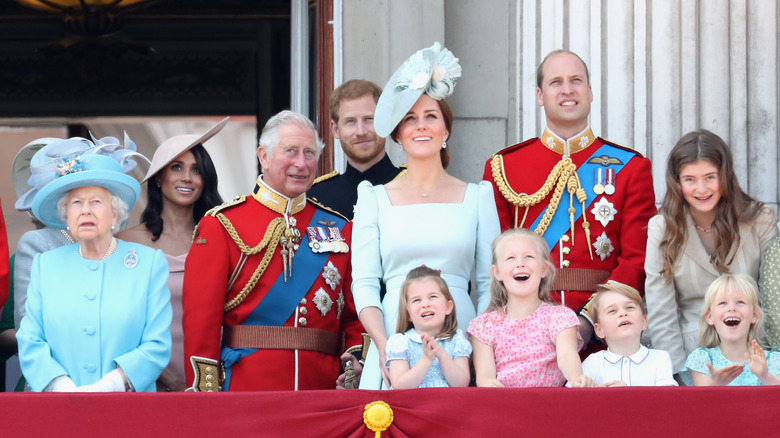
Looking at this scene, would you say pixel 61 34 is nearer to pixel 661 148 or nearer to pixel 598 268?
pixel 661 148

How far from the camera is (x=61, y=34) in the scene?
10.0m

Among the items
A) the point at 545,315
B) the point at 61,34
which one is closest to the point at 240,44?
the point at 61,34

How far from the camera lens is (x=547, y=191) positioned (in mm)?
4914

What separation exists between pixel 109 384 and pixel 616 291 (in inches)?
62.8

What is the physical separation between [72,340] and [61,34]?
6054 millimetres

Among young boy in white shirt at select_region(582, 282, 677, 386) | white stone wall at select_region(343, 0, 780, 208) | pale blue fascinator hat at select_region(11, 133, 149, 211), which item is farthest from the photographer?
white stone wall at select_region(343, 0, 780, 208)

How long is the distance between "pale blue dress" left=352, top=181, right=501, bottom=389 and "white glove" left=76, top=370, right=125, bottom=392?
2.47 ft

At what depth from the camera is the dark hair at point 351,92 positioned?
5.44 meters

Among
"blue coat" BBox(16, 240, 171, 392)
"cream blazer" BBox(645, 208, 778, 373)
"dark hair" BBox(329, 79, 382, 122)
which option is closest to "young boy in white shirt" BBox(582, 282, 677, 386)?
"cream blazer" BBox(645, 208, 778, 373)

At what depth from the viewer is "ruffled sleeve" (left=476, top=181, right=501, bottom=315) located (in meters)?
4.49

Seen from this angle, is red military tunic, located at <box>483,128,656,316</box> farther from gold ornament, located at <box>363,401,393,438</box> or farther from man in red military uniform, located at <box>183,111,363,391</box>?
gold ornament, located at <box>363,401,393,438</box>

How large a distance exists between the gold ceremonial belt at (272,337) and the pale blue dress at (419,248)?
0.37m

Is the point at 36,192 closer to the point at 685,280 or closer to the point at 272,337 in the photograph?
the point at 272,337

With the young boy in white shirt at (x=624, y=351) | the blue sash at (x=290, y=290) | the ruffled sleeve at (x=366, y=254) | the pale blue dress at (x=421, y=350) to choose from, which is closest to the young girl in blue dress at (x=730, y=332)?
the young boy in white shirt at (x=624, y=351)
